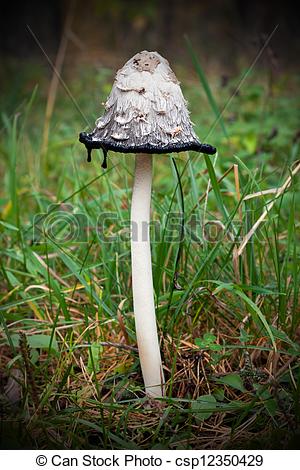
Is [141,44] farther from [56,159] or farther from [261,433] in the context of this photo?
[261,433]

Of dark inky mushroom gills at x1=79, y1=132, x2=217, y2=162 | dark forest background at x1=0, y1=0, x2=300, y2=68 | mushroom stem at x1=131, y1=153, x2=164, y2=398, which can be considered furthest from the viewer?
dark forest background at x1=0, y1=0, x2=300, y2=68

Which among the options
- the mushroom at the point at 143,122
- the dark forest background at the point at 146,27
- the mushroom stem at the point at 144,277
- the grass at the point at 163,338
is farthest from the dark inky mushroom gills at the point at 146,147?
the dark forest background at the point at 146,27

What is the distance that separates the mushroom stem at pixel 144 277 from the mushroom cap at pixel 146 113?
0.43 ft

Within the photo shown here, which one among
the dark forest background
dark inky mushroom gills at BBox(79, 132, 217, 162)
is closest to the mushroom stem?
dark inky mushroom gills at BBox(79, 132, 217, 162)

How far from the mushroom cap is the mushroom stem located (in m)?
0.13

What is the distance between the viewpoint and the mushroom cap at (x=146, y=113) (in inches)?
60.0

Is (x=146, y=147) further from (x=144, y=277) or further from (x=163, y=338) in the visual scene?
(x=163, y=338)

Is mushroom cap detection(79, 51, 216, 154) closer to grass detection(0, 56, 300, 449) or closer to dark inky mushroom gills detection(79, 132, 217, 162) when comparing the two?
dark inky mushroom gills detection(79, 132, 217, 162)

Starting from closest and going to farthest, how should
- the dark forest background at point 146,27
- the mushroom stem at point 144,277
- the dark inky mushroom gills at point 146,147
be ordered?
the dark inky mushroom gills at point 146,147, the mushroom stem at point 144,277, the dark forest background at point 146,27

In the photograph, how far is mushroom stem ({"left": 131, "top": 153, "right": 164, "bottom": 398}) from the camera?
1690mm

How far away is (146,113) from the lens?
1529mm

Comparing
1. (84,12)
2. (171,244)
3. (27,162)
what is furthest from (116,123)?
(84,12)

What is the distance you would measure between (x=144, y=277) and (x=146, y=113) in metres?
0.54

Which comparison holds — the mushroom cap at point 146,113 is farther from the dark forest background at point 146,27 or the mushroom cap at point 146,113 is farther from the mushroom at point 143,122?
the dark forest background at point 146,27
